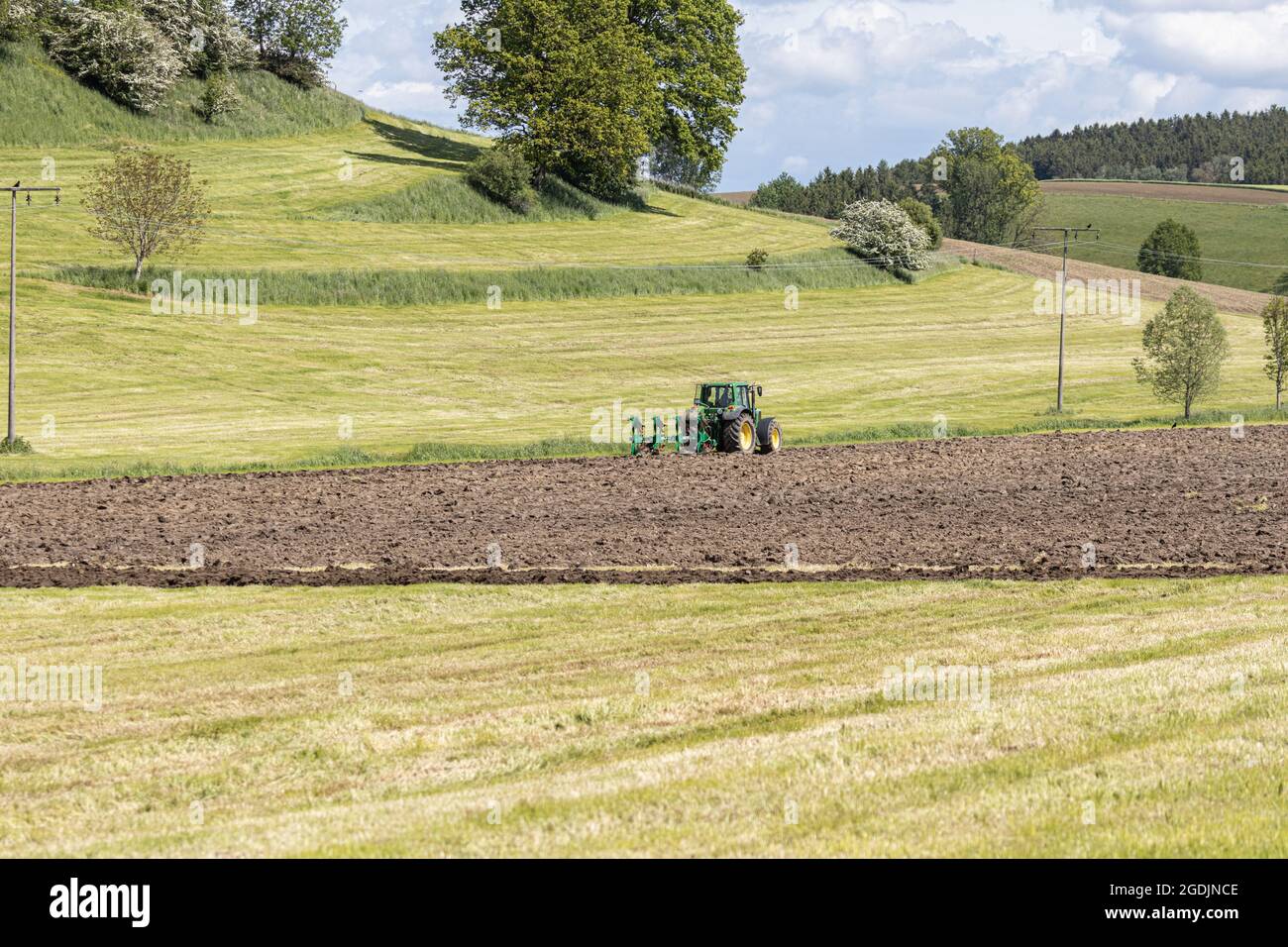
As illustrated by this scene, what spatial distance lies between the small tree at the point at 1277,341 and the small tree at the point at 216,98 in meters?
72.1

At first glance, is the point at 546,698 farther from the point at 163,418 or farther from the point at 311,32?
the point at 311,32

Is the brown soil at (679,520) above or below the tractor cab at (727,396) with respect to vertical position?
below

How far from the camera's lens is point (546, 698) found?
47.4 ft

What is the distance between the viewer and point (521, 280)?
80.7 metres

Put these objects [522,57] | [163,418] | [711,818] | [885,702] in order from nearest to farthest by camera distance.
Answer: [711,818] < [885,702] < [163,418] < [522,57]

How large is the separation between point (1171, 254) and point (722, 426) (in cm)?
12213

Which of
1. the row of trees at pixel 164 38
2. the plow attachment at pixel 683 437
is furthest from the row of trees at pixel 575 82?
the plow attachment at pixel 683 437

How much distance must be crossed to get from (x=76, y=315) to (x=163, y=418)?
15002 millimetres

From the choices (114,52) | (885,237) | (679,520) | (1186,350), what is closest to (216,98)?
(114,52)

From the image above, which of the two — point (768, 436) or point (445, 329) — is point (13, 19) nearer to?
point (445, 329)

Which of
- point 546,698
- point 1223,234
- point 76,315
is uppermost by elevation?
point 1223,234

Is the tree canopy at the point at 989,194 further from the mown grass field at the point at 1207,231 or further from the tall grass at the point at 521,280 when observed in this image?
the tall grass at the point at 521,280

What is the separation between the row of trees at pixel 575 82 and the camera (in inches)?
3782
